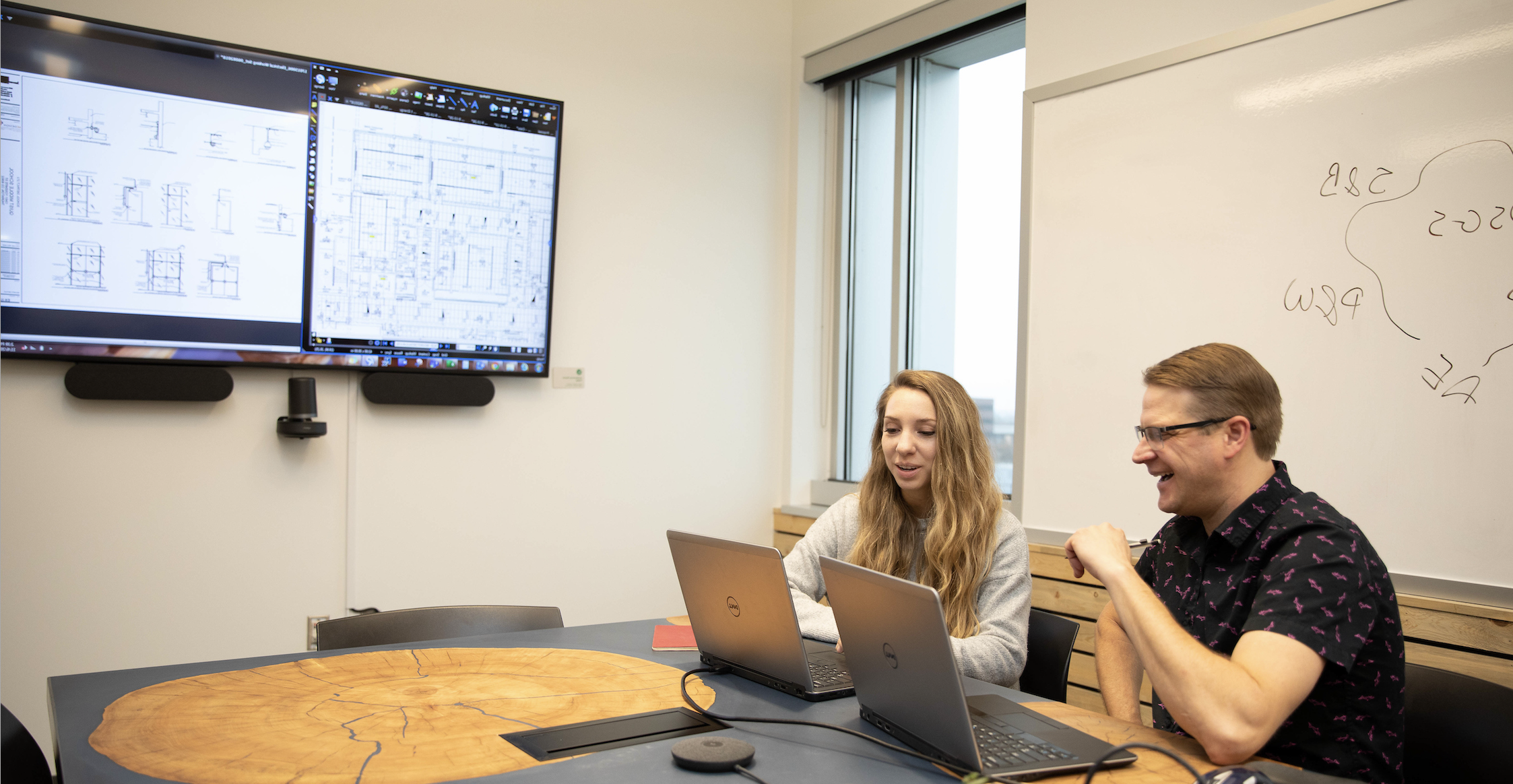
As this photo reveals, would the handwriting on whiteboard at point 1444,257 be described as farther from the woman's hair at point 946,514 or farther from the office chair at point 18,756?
the office chair at point 18,756

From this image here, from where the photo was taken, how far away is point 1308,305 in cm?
238

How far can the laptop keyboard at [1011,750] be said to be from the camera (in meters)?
1.24

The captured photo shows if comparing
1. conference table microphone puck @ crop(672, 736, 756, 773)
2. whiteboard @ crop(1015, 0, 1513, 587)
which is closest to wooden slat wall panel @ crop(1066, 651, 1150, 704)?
whiteboard @ crop(1015, 0, 1513, 587)

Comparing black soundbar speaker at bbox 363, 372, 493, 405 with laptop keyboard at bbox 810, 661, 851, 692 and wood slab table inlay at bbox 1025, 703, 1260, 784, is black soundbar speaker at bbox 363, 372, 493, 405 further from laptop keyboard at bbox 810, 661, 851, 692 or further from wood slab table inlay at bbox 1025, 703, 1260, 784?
wood slab table inlay at bbox 1025, 703, 1260, 784

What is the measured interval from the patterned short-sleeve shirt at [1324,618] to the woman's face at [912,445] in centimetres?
74

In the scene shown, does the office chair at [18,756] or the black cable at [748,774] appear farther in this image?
the office chair at [18,756]

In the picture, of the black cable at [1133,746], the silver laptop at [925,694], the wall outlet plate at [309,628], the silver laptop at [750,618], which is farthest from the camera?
the wall outlet plate at [309,628]

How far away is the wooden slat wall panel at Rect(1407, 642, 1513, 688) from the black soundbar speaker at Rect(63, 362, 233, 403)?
121 inches

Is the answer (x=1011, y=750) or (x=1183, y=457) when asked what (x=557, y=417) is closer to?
(x=1183, y=457)

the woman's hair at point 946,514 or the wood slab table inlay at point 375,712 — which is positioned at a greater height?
the woman's hair at point 946,514

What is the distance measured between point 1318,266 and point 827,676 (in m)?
1.64

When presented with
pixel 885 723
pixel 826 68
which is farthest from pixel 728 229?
pixel 885 723

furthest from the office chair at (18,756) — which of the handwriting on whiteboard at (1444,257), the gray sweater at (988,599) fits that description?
the handwriting on whiteboard at (1444,257)

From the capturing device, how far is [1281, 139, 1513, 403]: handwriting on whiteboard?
2.05 meters
